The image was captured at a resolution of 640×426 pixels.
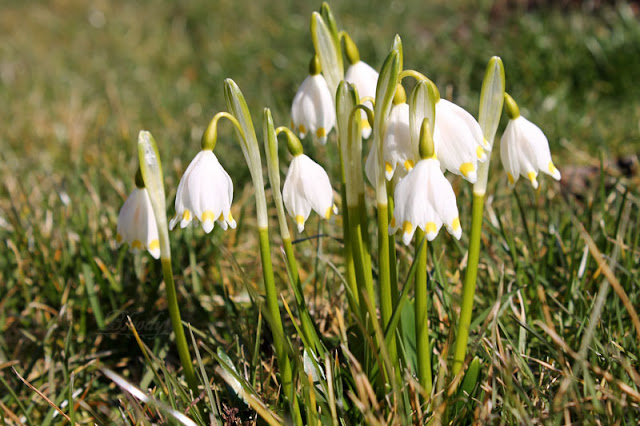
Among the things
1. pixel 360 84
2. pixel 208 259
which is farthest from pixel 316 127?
pixel 208 259

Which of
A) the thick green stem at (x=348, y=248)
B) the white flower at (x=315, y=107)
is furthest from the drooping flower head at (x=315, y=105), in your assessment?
the thick green stem at (x=348, y=248)

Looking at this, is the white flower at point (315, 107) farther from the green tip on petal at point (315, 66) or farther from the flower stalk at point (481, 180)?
the flower stalk at point (481, 180)

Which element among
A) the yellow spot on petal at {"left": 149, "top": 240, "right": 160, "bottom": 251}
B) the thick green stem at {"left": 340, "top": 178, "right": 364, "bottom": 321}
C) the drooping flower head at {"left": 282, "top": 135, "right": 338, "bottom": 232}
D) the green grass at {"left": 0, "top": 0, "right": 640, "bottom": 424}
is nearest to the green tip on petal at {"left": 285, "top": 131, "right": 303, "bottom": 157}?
the drooping flower head at {"left": 282, "top": 135, "right": 338, "bottom": 232}

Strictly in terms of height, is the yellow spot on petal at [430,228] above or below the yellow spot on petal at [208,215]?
below

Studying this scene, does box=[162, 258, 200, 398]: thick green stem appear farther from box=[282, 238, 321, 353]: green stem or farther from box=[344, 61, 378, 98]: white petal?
box=[344, 61, 378, 98]: white petal

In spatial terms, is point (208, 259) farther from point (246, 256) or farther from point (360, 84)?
point (360, 84)
